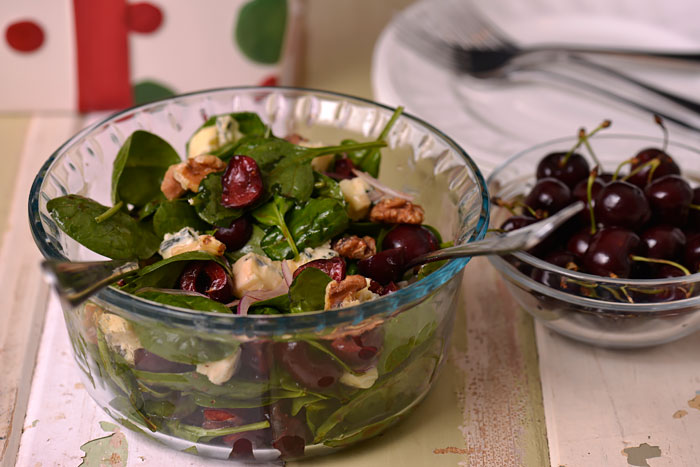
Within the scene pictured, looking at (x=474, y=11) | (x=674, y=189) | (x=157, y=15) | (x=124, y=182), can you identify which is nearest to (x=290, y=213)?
(x=124, y=182)

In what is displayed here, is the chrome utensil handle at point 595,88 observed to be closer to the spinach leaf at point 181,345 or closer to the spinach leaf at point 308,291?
the spinach leaf at point 308,291

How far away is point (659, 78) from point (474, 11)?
1.40 ft

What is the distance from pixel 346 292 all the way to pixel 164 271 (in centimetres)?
20

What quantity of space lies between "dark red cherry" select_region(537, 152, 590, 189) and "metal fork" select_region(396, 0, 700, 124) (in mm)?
485

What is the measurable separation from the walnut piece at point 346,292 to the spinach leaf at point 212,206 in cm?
19

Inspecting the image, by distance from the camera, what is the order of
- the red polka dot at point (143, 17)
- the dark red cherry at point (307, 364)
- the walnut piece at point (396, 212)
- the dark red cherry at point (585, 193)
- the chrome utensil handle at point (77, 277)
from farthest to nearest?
the red polka dot at point (143, 17)
the dark red cherry at point (585, 193)
the walnut piece at point (396, 212)
the dark red cherry at point (307, 364)
the chrome utensil handle at point (77, 277)

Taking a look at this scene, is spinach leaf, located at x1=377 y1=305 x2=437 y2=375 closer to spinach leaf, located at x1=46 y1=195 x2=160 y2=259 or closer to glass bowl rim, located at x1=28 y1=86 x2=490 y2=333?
glass bowl rim, located at x1=28 y1=86 x2=490 y2=333

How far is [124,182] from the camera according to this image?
107cm

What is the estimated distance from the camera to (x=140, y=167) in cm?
109

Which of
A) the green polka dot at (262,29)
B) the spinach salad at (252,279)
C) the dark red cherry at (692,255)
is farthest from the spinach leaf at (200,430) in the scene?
the green polka dot at (262,29)

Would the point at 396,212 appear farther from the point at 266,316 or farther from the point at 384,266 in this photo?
the point at 266,316

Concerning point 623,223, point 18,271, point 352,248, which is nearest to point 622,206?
point 623,223

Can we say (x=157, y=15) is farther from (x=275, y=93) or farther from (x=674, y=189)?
(x=674, y=189)

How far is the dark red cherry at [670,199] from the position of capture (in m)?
1.08
